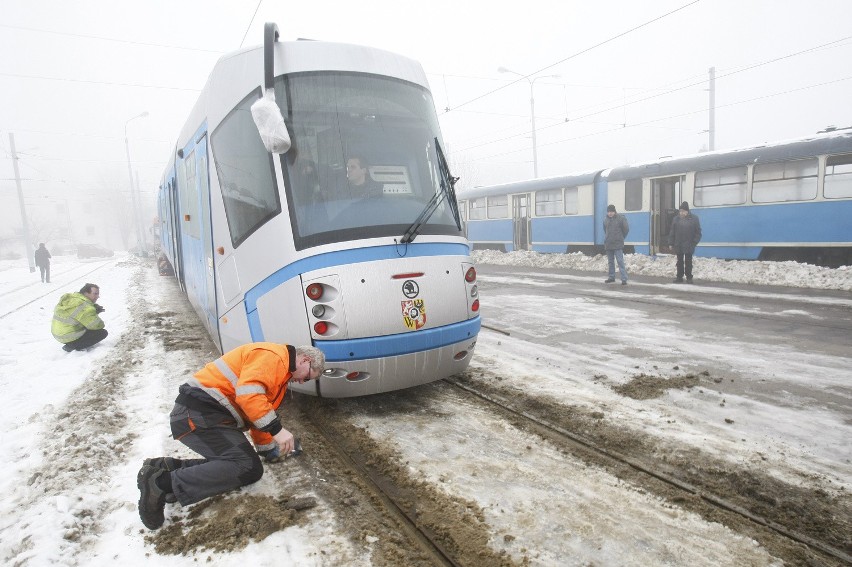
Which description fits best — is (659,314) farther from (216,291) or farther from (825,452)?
(216,291)

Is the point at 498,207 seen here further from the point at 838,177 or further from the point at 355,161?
the point at 355,161

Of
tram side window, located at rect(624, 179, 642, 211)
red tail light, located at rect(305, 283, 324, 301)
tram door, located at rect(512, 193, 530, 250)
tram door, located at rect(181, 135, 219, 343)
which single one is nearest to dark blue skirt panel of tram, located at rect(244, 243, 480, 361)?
red tail light, located at rect(305, 283, 324, 301)

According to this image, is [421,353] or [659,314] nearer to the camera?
[421,353]

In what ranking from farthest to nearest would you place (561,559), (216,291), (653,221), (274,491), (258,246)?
1. (653,221)
2. (216,291)
3. (258,246)
4. (274,491)
5. (561,559)

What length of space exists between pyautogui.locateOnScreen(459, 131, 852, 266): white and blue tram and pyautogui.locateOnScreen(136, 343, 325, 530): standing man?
1341cm

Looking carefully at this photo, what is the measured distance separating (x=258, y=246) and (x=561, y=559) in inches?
134

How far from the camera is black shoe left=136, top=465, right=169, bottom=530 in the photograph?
2920 mm

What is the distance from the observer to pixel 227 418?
3.32 metres

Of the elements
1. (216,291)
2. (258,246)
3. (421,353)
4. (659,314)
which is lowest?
(659,314)

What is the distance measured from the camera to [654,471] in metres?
3.42

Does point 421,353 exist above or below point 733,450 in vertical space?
above

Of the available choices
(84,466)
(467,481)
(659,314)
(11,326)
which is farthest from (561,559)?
(11,326)

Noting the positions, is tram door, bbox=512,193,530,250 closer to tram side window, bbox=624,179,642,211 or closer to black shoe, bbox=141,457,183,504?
tram side window, bbox=624,179,642,211

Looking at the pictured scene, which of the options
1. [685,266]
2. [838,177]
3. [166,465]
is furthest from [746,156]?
[166,465]
